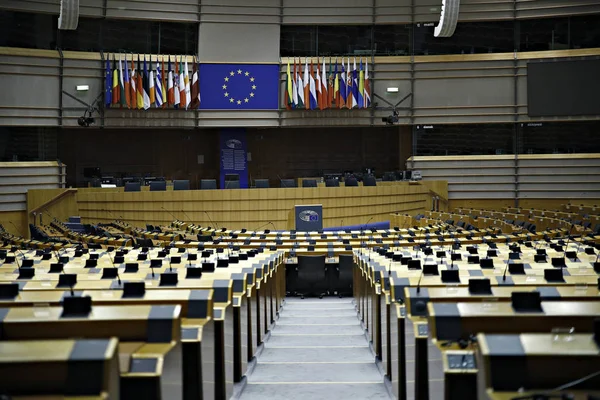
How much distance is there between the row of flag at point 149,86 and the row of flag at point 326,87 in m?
3.44

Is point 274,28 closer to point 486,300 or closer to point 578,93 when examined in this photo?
point 578,93

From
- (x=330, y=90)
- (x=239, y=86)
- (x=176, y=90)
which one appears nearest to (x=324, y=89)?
(x=330, y=90)

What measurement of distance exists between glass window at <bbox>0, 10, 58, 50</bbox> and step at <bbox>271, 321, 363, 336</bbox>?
19.1 metres

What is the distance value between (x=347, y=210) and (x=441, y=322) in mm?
20823

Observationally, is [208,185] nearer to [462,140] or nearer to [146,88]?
[146,88]

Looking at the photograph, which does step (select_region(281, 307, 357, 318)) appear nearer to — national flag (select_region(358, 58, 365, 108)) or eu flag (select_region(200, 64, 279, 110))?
eu flag (select_region(200, 64, 279, 110))

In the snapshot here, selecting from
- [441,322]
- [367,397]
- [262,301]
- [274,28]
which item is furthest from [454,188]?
[441,322]

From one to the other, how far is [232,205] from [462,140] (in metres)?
10.0

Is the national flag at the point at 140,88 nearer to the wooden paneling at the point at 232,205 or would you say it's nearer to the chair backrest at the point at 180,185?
the wooden paneling at the point at 232,205

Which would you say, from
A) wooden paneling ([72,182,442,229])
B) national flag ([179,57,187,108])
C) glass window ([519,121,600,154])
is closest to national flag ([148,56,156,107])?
national flag ([179,57,187,108])

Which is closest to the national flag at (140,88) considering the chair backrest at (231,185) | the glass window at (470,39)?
the chair backrest at (231,185)

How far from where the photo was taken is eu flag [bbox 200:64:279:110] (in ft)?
93.6

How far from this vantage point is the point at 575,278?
777 centimetres

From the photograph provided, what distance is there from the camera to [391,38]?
99.2 ft
